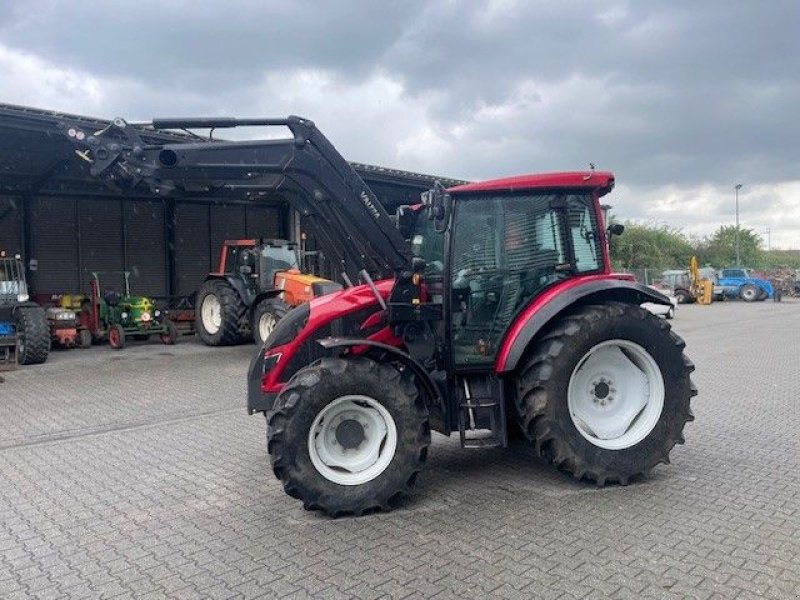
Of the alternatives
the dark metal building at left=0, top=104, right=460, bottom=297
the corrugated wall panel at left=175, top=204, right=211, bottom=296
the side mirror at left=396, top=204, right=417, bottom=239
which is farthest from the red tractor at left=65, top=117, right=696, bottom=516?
the corrugated wall panel at left=175, top=204, right=211, bottom=296

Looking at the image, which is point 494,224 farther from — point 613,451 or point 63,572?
point 63,572

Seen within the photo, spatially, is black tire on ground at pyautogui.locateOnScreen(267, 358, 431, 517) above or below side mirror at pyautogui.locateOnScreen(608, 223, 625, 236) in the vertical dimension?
below

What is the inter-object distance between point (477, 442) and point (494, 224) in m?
1.60

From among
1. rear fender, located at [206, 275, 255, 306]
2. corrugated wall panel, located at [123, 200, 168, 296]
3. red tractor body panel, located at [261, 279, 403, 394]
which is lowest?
red tractor body panel, located at [261, 279, 403, 394]

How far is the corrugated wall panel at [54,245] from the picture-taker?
17.0 meters

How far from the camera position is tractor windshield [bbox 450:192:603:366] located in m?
5.00

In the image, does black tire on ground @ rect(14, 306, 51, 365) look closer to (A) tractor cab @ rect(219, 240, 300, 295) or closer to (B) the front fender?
(A) tractor cab @ rect(219, 240, 300, 295)

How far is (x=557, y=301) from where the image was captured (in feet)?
16.3

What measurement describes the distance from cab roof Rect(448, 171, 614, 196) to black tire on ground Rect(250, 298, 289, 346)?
857 centimetres

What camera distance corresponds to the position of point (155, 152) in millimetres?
4848

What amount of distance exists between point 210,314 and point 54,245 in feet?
17.2

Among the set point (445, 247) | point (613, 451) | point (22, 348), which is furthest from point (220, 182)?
point (22, 348)

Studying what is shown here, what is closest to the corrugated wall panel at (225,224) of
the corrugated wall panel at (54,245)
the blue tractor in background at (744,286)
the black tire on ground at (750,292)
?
the corrugated wall panel at (54,245)

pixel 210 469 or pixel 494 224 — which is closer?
pixel 494 224
